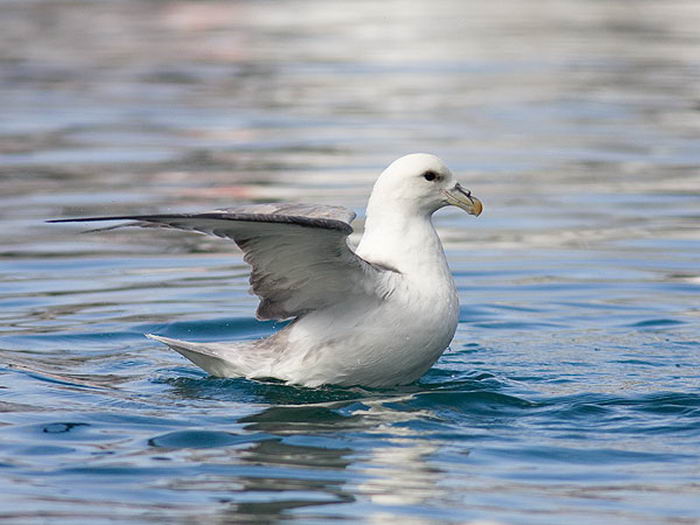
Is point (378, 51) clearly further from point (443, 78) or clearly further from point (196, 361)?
point (196, 361)

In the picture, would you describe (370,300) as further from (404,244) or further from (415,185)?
(415,185)

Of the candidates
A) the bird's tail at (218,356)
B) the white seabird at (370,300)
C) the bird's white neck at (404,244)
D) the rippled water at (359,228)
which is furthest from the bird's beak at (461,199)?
the bird's tail at (218,356)

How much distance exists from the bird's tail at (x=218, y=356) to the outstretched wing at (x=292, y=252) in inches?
13.1

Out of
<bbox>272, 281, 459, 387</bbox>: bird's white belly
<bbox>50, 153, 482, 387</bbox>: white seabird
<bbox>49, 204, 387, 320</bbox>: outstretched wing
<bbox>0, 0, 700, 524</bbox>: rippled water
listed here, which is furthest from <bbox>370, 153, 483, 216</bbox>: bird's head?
<bbox>0, 0, 700, 524</bbox>: rippled water

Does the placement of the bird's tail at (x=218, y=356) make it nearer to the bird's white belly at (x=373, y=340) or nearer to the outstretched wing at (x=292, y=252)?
the bird's white belly at (x=373, y=340)

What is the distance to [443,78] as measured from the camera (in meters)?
22.4

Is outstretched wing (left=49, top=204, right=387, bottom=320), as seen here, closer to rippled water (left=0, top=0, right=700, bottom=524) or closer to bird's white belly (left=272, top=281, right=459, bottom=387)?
bird's white belly (left=272, top=281, right=459, bottom=387)

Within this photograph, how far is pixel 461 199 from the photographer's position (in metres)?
7.75

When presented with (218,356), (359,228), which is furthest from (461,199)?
(359,228)

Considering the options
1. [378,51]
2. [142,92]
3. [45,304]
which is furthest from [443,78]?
[45,304]

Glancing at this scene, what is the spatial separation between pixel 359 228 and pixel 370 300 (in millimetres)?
5000

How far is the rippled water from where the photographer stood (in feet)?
20.1

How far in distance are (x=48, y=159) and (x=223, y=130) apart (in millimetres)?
2797

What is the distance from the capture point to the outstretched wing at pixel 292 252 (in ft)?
21.1
